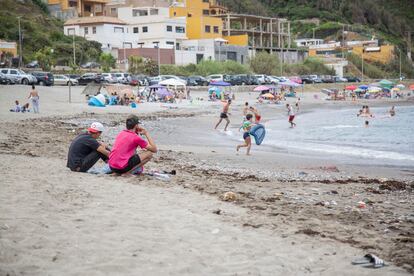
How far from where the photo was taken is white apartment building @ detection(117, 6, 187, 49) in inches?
2758

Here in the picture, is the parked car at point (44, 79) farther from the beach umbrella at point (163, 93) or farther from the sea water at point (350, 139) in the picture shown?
the sea water at point (350, 139)

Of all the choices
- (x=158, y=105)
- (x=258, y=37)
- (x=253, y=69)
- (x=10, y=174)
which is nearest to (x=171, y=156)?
(x=10, y=174)

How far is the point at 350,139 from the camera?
22906 mm

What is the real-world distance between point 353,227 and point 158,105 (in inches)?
1261

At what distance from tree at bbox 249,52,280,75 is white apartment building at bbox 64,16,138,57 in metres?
15.2

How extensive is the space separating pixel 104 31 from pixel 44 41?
7.88 metres

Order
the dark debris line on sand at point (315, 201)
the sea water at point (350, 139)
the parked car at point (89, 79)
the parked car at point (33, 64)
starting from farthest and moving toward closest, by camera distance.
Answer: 1. the parked car at point (33, 64)
2. the parked car at point (89, 79)
3. the sea water at point (350, 139)
4. the dark debris line on sand at point (315, 201)

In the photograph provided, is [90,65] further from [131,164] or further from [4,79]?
[131,164]

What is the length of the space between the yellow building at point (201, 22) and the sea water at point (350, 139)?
142 ft

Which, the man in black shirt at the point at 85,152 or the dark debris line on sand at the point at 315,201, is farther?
the man in black shirt at the point at 85,152

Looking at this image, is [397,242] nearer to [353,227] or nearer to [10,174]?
[353,227]

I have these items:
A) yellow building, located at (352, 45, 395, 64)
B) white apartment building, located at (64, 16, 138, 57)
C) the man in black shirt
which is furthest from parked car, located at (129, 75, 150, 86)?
yellow building, located at (352, 45, 395, 64)

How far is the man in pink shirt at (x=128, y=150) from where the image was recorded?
923 centimetres

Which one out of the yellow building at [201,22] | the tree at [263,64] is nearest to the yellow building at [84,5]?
the yellow building at [201,22]
